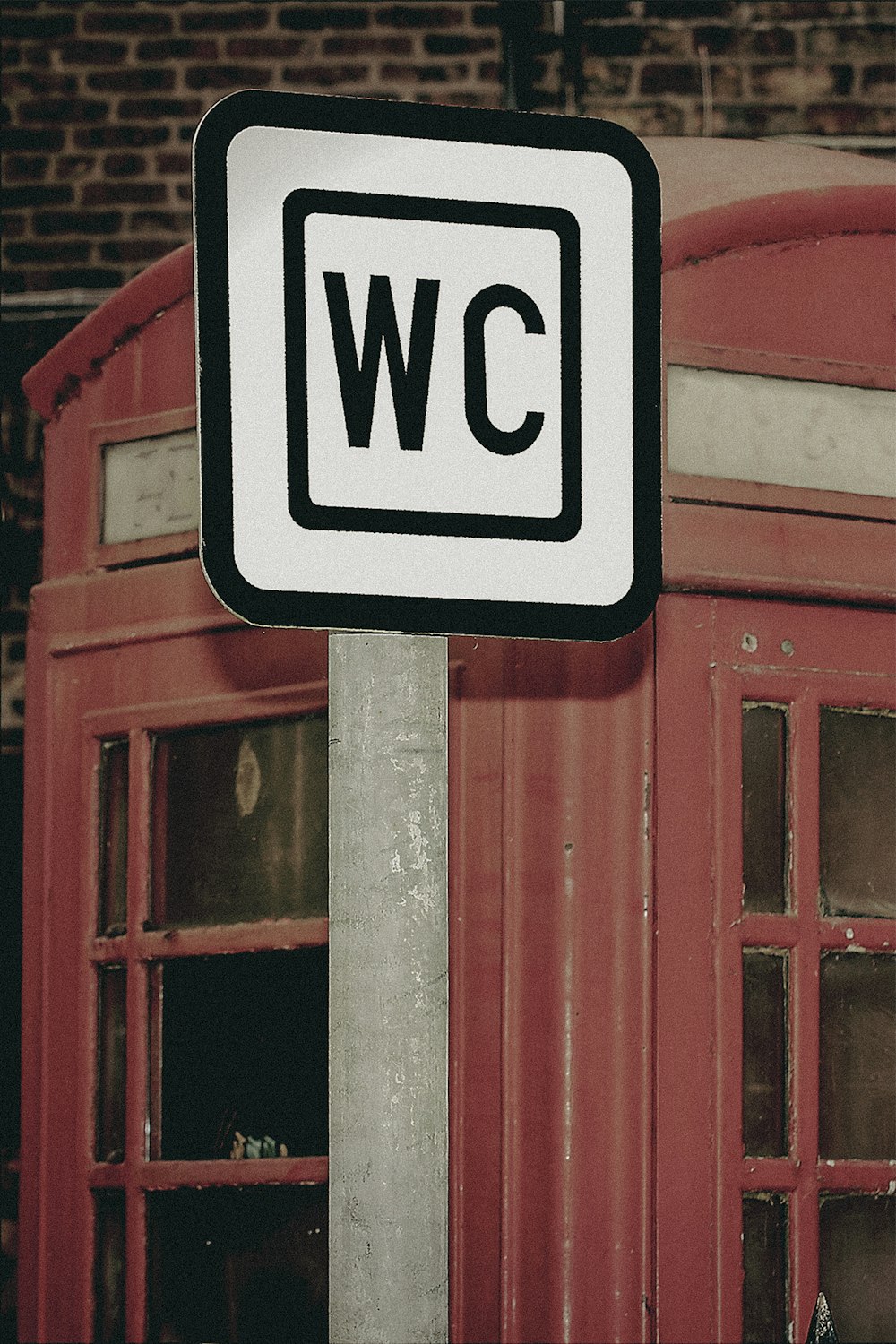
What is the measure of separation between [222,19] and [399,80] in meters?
0.47

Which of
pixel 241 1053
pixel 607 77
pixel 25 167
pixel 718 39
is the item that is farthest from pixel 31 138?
pixel 241 1053

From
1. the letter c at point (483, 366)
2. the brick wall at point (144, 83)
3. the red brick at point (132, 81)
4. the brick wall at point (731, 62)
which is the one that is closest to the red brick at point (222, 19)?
the brick wall at point (144, 83)

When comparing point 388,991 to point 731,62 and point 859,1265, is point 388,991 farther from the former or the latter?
point 731,62

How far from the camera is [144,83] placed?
399 centimetres

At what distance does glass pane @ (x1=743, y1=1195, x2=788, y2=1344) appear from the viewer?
2.24 meters

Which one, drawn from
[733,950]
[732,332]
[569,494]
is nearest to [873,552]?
[732,332]

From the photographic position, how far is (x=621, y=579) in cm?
146

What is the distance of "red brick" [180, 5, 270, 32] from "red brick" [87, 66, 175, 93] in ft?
0.43

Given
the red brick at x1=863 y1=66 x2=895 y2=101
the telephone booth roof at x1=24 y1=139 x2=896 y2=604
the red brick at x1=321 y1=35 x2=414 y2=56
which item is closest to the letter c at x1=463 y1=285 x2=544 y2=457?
the telephone booth roof at x1=24 y1=139 x2=896 y2=604

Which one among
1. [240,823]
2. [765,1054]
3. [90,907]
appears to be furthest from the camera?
[90,907]

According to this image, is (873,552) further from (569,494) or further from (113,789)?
(113,789)

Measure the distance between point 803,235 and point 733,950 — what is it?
1.03m

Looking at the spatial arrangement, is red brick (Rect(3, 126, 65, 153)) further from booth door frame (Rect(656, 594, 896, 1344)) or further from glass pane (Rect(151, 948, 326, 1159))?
booth door frame (Rect(656, 594, 896, 1344))

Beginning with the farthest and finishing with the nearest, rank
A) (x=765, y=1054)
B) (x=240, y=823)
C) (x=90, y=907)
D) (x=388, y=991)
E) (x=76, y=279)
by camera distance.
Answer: (x=76, y=279) < (x=90, y=907) < (x=240, y=823) < (x=765, y=1054) < (x=388, y=991)
